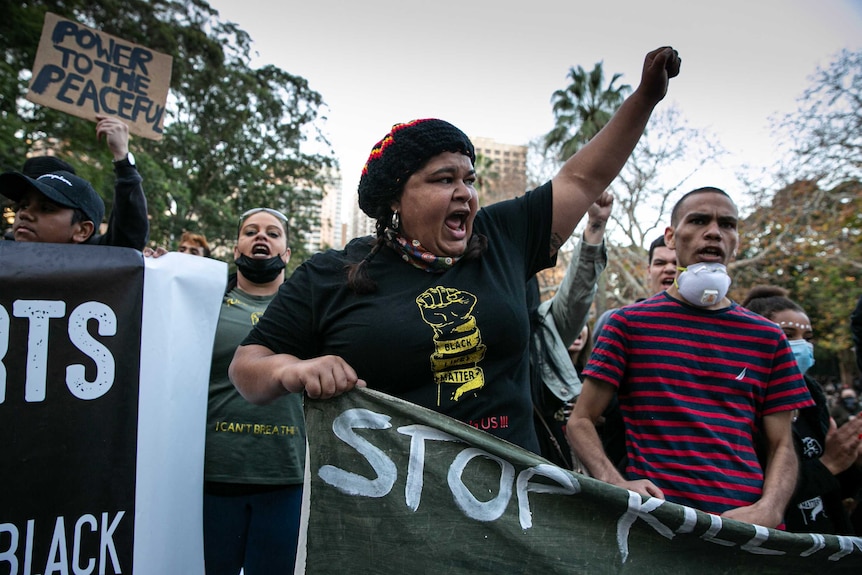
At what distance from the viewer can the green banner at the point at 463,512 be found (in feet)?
4.83

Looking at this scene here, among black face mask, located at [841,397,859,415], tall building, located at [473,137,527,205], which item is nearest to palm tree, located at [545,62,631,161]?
tall building, located at [473,137,527,205]

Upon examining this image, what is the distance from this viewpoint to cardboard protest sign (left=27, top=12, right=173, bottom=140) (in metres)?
2.76

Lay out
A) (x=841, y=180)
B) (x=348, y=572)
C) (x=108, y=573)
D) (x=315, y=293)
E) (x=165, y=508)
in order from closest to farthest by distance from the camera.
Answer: (x=348, y=572)
(x=315, y=293)
(x=108, y=573)
(x=165, y=508)
(x=841, y=180)

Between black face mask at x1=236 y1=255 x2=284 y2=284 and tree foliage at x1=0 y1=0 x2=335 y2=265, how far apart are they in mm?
7551

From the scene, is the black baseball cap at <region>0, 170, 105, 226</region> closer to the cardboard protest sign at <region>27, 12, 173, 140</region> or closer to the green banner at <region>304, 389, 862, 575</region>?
the cardboard protest sign at <region>27, 12, 173, 140</region>

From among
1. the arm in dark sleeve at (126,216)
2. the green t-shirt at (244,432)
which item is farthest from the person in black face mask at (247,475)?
the arm in dark sleeve at (126,216)

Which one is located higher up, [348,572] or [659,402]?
[659,402]

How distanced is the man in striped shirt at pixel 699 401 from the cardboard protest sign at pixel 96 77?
102 inches

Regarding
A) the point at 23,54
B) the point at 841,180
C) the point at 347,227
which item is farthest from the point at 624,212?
the point at 347,227

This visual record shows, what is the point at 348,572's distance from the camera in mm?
1472

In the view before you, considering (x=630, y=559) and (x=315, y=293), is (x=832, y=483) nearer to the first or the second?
(x=630, y=559)

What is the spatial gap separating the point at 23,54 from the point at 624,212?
61.3 feet

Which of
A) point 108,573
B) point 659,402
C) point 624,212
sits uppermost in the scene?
point 624,212

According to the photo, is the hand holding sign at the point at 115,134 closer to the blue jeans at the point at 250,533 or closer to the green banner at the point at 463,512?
the blue jeans at the point at 250,533
